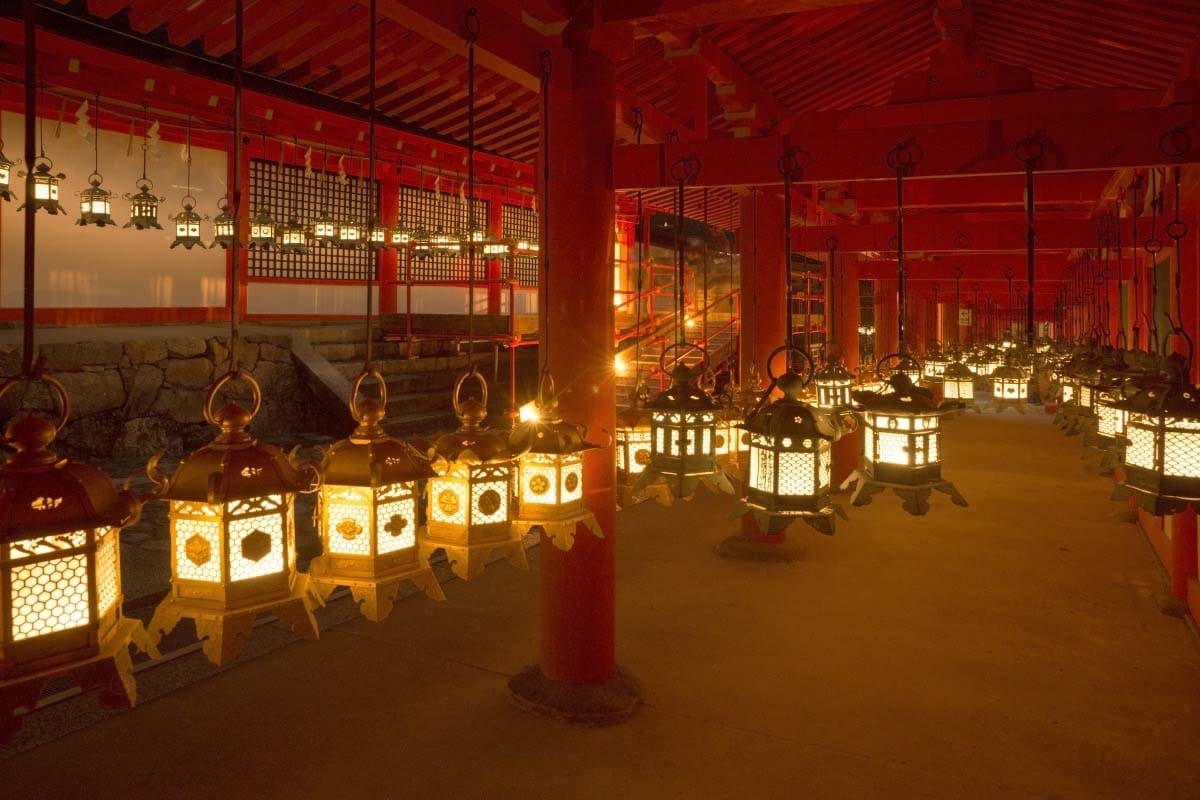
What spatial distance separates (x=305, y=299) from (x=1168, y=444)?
1308 centimetres

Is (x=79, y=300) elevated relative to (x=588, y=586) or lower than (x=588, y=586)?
elevated

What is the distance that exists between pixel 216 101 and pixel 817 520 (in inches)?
356

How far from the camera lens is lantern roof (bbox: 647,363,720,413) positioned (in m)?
4.27

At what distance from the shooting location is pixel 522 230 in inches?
690

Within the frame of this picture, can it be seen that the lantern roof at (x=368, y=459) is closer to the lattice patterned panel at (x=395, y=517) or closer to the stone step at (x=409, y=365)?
the lattice patterned panel at (x=395, y=517)

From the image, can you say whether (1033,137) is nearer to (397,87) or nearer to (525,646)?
(525,646)

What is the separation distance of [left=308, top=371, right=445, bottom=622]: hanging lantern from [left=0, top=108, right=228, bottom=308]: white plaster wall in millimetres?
10093

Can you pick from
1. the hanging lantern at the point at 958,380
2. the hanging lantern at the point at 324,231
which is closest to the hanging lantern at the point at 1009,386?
the hanging lantern at the point at 958,380

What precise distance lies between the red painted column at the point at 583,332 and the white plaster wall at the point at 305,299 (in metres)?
9.63

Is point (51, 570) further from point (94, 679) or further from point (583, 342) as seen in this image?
point (583, 342)

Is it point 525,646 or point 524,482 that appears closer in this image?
point 524,482

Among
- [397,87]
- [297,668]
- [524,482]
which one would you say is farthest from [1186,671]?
[397,87]

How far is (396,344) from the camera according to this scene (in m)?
13.4

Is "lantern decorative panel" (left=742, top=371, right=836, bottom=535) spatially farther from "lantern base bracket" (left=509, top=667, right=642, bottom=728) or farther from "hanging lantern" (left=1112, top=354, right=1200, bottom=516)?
"lantern base bracket" (left=509, top=667, right=642, bottom=728)
